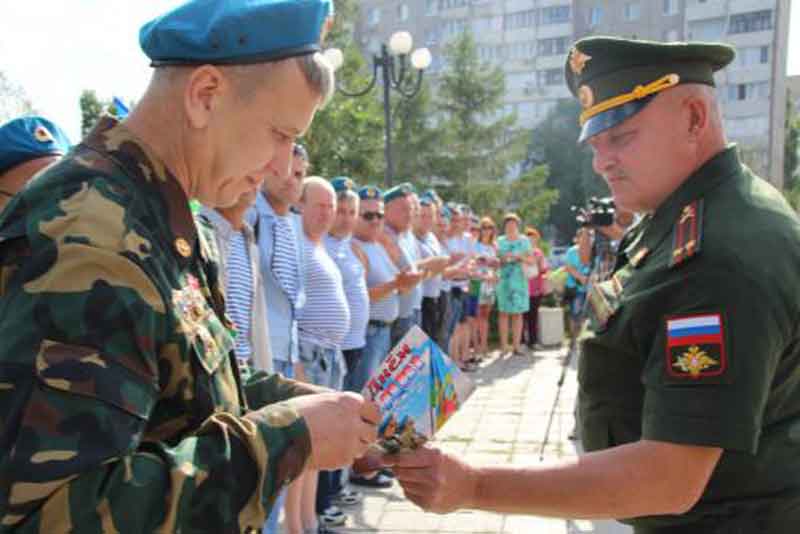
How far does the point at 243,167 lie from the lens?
1338 mm

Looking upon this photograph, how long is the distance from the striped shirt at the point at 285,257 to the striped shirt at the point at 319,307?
0.33m

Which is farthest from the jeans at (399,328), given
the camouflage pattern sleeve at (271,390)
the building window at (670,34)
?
the building window at (670,34)

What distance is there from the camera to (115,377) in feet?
3.10

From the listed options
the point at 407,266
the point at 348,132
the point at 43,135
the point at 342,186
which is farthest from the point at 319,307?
the point at 348,132

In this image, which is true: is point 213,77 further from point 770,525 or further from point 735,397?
point 770,525

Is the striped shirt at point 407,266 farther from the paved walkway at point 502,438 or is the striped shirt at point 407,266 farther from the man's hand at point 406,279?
the paved walkway at point 502,438

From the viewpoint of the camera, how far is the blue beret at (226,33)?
3.93 ft

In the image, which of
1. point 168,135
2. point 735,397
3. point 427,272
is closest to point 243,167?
point 168,135

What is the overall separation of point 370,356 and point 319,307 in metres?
1.29

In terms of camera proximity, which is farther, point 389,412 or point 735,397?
point 389,412

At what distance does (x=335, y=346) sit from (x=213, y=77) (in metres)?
3.11

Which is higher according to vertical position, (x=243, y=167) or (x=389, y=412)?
(x=243, y=167)

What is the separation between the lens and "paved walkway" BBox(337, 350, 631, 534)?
4.33 meters

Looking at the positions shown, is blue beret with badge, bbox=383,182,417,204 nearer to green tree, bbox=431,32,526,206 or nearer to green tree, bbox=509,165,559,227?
green tree, bbox=509,165,559,227
